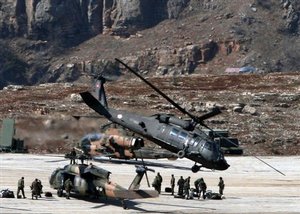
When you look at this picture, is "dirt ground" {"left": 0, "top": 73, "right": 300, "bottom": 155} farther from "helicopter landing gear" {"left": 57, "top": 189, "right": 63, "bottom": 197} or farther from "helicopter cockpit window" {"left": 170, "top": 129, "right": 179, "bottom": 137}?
"helicopter cockpit window" {"left": 170, "top": 129, "right": 179, "bottom": 137}

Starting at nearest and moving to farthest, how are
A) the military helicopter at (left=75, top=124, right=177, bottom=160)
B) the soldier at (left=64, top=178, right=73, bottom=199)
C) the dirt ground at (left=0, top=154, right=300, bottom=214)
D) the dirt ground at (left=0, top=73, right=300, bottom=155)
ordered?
the dirt ground at (left=0, top=154, right=300, bottom=214)
the soldier at (left=64, top=178, right=73, bottom=199)
the military helicopter at (left=75, top=124, right=177, bottom=160)
the dirt ground at (left=0, top=73, right=300, bottom=155)

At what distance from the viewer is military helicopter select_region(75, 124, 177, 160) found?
51656 millimetres

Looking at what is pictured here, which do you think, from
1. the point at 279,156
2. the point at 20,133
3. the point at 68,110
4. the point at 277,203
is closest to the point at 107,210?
Result: the point at 277,203

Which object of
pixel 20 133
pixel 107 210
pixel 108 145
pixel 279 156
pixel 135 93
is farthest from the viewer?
pixel 135 93

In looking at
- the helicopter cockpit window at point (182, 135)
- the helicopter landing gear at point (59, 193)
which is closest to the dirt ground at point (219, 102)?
the helicopter landing gear at point (59, 193)

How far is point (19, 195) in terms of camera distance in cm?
4631

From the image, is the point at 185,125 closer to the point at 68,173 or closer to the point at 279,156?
the point at 68,173

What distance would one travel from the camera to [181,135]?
156 ft

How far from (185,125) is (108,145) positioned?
22.6 feet

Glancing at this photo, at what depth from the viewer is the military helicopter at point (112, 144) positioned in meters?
51.7

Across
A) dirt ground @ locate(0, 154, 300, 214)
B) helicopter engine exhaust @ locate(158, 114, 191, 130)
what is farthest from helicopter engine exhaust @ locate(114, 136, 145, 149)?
helicopter engine exhaust @ locate(158, 114, 191, 130)

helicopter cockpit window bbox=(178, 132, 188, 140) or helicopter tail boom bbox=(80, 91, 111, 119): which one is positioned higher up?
helicopter tail boom bbox=(80, 91, 111, 119)

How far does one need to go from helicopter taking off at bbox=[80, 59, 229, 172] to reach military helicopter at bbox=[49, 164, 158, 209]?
440 cm

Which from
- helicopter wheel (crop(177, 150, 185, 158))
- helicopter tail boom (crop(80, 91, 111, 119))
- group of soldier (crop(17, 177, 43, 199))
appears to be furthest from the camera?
helicopter tail boom (crop(80, 91, 111, 119))
